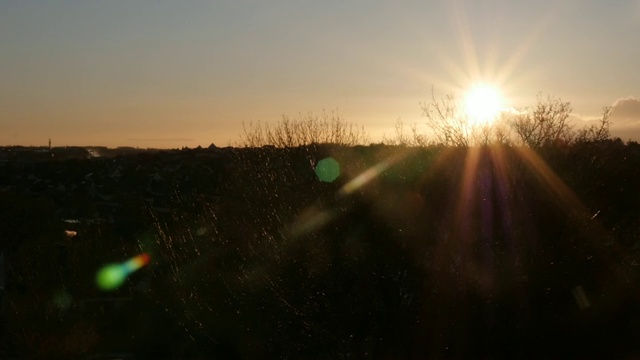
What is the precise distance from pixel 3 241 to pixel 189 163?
30.6 metres

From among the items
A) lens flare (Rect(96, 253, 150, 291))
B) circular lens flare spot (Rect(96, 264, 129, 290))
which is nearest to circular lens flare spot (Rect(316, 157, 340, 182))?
lens flare (Rect(96, 253, 150, 291))

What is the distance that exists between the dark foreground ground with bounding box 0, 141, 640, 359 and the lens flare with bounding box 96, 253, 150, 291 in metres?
1.17

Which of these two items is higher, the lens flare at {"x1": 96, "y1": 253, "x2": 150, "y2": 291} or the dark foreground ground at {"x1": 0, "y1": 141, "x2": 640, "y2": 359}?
the lens flare at {"x1": 96, "y1": 253, "x2": 150, "y2": 291}

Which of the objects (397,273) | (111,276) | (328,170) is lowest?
(397,273)

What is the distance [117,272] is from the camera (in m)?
16.2

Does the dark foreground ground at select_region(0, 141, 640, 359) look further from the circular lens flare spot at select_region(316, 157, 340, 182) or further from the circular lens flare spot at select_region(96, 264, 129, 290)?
the circular lens flare spot at select_region(96, 264, 129, 290)

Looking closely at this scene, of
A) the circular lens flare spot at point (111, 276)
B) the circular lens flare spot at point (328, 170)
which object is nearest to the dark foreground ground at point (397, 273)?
the circular lens flare spot at point (328, 170)

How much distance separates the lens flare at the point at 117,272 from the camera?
15734 mm

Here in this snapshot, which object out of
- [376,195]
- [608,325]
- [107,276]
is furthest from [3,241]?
[608,325]

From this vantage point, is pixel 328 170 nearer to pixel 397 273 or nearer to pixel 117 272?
pixel 397 273

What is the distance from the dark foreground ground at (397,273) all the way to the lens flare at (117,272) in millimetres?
1169

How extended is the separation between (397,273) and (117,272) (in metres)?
8.08

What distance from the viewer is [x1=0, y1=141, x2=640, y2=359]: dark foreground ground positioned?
9.91 metres

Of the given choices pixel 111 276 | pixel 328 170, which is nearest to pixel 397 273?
pixel 328 170
